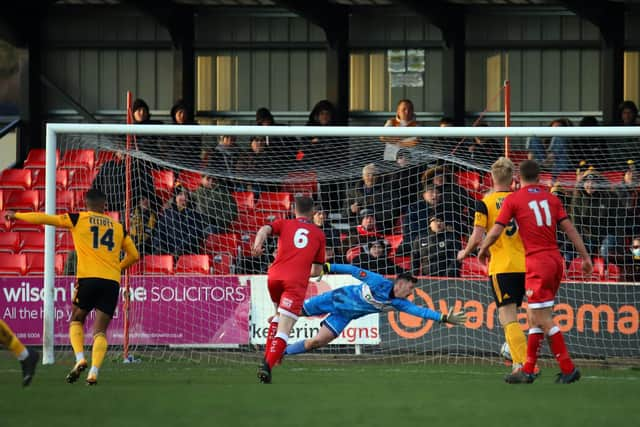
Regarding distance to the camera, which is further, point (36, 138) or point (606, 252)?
point (36, 138)

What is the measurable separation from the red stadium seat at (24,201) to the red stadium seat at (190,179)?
287 cm

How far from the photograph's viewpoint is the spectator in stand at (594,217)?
14.0m

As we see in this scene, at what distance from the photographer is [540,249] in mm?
9758

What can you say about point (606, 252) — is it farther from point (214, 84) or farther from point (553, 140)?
point (214, 84)

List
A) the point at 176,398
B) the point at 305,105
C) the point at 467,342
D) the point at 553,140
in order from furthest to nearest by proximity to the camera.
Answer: the point at 305,105 → the point at 553,140 → the point at 467,342 → the point at 176,398

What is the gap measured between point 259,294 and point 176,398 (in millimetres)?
4963

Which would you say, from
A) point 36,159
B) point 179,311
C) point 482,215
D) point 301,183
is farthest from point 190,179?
point 482,215

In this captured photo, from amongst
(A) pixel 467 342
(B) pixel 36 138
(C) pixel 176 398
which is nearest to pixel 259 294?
(A) pixel 467 342

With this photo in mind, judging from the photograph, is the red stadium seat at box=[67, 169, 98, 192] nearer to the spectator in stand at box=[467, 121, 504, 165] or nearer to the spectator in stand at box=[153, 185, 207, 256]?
the spectator in stand at box=[153, 185, 207, 256]

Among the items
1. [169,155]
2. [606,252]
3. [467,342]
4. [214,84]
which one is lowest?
[467,342]

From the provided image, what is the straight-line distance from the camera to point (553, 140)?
48.6 ft

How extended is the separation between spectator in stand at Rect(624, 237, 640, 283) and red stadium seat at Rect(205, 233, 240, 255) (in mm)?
4513

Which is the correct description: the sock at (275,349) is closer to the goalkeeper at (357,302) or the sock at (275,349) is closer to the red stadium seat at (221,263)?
the goalkeeper at (357,302)

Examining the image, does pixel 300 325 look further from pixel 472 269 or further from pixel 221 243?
pixel 472 269
